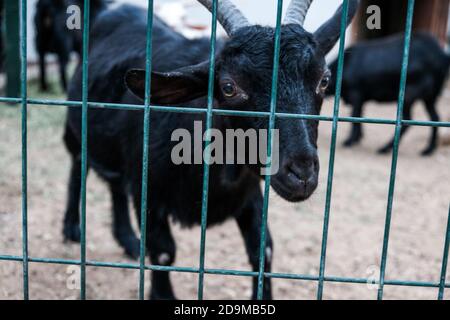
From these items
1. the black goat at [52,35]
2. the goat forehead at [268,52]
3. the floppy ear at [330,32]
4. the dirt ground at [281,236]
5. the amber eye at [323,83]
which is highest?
the black goat at [52,35]

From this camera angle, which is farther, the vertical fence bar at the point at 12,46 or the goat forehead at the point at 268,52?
the vertical fence bar at the point at 12,46

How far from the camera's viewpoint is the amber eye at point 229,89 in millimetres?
2564

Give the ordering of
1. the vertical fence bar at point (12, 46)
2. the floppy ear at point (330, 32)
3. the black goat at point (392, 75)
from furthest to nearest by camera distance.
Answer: the black goat at point (392, 75)
the vertical fence bar at point (12, 46)
the floppy ear at point (330, 32)

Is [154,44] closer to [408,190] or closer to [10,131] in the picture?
[408,190]

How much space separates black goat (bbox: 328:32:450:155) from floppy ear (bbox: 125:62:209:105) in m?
5.65

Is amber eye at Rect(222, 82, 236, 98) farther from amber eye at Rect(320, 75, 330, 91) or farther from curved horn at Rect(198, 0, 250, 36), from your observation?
amber eye at Rect(320, 75, 330, 91)

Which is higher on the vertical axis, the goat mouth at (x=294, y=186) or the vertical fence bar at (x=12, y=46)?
the vertical fence bar at (x=12, y=46)

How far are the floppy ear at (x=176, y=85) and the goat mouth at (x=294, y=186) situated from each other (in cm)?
58

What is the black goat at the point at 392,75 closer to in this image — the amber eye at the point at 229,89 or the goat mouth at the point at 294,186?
the amber eye at the point at 229,89

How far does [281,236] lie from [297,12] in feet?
8.32

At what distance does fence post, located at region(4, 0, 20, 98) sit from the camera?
7.40 m

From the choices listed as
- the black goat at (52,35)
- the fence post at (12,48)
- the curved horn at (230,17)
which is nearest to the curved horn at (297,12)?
the curved horn at (230,17)

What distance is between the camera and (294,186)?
2277 millimetres
